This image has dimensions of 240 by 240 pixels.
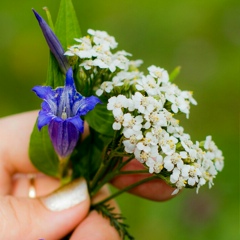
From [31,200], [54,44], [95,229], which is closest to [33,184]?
[31,200]

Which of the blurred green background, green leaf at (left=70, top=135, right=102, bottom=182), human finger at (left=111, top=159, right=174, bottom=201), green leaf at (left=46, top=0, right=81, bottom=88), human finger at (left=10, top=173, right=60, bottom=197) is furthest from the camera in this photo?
the blurred green background

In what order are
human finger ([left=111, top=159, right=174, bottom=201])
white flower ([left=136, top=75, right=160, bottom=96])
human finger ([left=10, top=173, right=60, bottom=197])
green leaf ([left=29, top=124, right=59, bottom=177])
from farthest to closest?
1. human finger ([left=10, top=173, right=60, bottom=197])
2. human finger ([left=111, top=159, right=174, bottom=201])
3. green leaf ([left=29, top=124, right=59, bottom=177])
4. white flower ([left=136, top=75, right=160, bottom=96])

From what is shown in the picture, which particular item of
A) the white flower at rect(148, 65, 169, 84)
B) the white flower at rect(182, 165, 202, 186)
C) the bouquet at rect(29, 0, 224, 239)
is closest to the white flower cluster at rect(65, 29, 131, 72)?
the bouquet at rect(29, 0, 224, 239)

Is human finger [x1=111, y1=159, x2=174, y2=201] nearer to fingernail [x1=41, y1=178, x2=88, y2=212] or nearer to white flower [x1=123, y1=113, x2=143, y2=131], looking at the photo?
fingernail [x1=41, y1=178, x2=88, y2=212]

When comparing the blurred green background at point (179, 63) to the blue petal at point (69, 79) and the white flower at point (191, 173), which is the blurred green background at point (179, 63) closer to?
the white flower at point (191, 173)

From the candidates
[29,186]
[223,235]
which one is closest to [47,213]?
[29,186]

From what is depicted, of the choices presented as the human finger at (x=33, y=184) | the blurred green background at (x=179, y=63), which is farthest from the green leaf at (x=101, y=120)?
the blurred green background at (x=179, y=63)

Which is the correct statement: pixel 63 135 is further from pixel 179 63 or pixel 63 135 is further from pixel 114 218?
pixel 179 63
